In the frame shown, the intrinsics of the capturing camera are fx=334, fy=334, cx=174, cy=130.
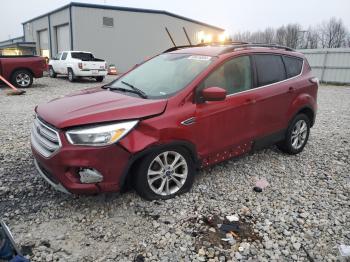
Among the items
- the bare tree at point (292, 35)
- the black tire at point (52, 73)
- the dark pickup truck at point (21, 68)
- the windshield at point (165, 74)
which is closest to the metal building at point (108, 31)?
the black tire at point (52, 73)

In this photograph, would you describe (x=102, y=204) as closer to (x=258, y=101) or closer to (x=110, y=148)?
(x=110, y=148)

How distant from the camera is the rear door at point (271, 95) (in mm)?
4656

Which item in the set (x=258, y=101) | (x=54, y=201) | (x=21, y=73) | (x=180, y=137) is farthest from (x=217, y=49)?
(x=21, y=73)

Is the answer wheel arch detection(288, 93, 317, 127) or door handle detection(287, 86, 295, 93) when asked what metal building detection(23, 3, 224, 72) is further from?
door handle detection(287, 86, 295, 93)

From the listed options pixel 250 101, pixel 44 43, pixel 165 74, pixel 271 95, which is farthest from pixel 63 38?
pixel 250 101

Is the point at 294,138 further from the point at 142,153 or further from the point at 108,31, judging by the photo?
the point at 108,31

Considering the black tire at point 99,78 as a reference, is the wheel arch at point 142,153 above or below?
above

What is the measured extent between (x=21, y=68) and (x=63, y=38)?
534 inches

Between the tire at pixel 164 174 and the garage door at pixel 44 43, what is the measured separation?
92.4 ft

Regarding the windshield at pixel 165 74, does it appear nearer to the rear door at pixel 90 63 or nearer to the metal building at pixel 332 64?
the rear door at pixel 90 63

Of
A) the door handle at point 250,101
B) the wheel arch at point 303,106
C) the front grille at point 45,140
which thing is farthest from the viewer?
the wheel arch at point 303,106

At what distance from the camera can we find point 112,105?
3.54 meters

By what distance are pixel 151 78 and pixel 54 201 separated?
1.92m

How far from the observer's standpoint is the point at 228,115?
4.18m
